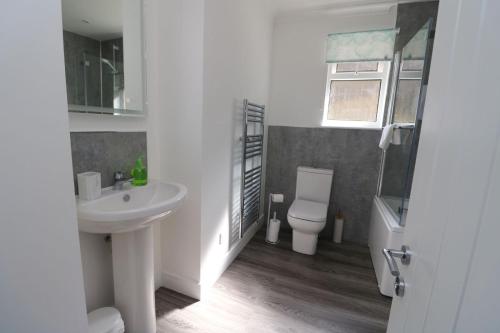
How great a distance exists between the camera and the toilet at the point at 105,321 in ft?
3.83

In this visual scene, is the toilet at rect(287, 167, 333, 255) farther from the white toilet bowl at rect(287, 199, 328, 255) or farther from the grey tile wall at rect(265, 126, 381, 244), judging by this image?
the grey tile wall at rect(265, 126, 381, 244)

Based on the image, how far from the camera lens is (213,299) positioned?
1765 mm

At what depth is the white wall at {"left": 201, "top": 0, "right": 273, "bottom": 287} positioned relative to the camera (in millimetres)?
1613

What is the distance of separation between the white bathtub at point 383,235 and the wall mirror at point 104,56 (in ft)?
6.88

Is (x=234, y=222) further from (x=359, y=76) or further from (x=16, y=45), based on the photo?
(x=359, y=76)

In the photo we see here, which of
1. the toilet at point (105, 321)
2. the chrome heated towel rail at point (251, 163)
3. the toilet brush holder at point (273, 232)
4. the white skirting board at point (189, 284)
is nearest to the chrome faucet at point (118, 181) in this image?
the toilet at point (105, 321)

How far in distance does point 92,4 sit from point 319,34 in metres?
2.23

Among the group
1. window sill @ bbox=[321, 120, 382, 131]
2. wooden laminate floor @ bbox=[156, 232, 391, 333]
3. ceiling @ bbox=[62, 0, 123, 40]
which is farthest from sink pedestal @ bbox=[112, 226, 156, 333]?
window sill @ bbox=[321, 120, 382, 131]

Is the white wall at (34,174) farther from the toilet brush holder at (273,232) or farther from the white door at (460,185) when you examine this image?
the toilet brush holder at (273,232)

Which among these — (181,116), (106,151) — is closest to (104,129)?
(106,151)

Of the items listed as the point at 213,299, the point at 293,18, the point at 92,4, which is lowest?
the point at 213,299

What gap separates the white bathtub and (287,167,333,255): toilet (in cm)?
50

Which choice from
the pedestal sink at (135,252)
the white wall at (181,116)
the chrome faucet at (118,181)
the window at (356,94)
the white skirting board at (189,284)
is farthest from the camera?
the window at (356,94)

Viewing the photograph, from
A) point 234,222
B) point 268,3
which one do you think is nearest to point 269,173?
point 234,222
